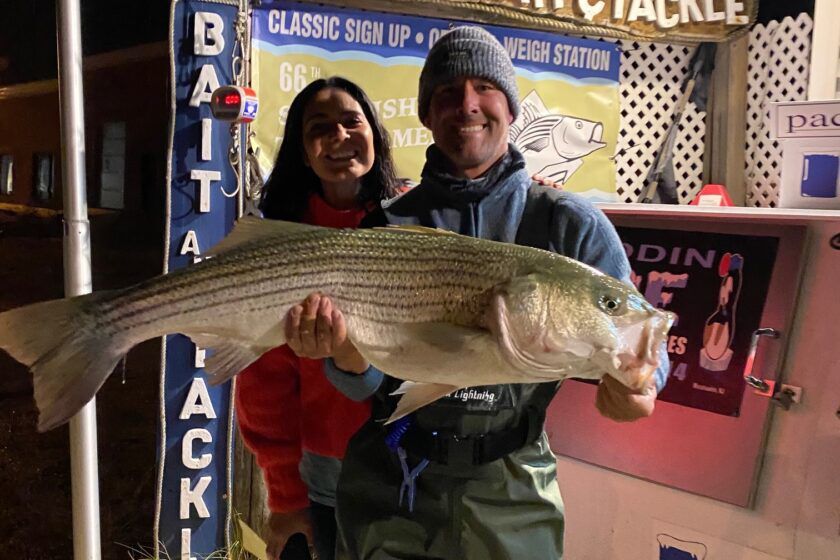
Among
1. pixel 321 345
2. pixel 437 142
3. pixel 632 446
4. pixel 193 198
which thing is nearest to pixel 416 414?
pixel 321 345

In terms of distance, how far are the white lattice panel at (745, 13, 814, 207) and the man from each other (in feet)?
11.1

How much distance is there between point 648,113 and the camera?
4.83m

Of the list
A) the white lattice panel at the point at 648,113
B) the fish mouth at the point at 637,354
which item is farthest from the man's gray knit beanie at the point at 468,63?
the white lattice panel at the point at 648,113

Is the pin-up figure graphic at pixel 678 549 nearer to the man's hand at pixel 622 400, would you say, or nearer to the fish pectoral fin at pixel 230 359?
the man's hand at pixel 622 400

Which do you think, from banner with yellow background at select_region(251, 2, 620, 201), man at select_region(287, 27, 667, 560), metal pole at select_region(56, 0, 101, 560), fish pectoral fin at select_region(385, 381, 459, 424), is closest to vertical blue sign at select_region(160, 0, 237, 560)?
banner with yellow background at select_region(251, 2, 620, 201)

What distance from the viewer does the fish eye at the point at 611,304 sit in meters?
1.58

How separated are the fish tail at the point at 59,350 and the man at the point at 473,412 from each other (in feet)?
2.02

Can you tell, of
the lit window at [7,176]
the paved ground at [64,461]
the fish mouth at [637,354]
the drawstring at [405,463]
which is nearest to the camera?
the fish mouth at [637,354]

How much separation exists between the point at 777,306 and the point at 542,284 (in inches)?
75.4

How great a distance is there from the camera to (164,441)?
3730mm

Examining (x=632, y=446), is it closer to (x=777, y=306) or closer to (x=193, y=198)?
(x=777, y=306)

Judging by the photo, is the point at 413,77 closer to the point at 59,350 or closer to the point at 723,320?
the point at 723,320

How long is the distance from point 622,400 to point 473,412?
422 mm

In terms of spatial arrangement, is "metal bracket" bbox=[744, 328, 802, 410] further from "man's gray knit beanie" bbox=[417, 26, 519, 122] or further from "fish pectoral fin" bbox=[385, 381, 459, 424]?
"fish pectoral fin" bbox=[385, 381, 459, 424]
